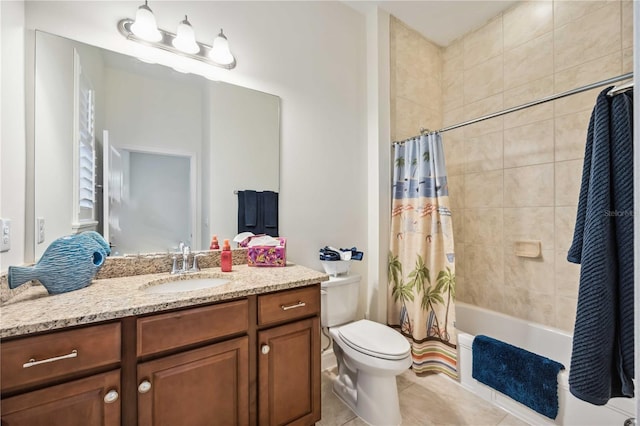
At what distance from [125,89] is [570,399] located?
2770 mm

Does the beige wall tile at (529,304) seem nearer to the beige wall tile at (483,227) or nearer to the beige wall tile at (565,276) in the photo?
the beige wall tile at (565,276)

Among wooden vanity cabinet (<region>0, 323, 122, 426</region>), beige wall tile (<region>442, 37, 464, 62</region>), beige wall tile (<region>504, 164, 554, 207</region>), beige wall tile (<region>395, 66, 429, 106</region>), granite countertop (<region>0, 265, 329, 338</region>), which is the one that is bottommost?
wooden vanity cabinet (<region>0, 323, 122, 426</region>)

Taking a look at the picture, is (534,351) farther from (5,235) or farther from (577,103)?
(5,235)

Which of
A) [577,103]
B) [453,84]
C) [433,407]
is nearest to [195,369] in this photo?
[433,407]

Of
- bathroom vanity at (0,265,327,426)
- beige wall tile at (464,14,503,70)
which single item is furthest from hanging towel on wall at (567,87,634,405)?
beige wall tile at (464,14,503,70)

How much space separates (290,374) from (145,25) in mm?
1889

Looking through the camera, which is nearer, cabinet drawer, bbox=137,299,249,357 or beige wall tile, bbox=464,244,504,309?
cabinet drawer, bbox=137,299,249,357

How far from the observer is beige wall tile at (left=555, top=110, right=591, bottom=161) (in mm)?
1855

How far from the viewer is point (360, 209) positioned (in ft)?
7.50

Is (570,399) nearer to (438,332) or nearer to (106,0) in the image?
(438,332)

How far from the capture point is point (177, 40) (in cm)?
153

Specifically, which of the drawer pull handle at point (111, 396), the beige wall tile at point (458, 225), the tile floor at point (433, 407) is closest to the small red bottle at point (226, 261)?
the drawer pull handle at point (111, 396)

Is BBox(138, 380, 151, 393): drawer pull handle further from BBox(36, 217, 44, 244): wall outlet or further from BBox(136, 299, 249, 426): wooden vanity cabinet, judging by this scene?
BBox(36, 217, 44, 244): wall outlet

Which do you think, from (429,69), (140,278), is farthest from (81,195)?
(429,69)
